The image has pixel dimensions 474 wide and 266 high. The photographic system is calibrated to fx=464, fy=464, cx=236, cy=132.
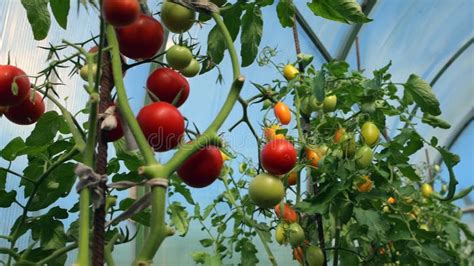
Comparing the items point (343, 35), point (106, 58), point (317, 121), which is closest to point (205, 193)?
point (317, 121)

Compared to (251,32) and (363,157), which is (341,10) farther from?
(363,157)

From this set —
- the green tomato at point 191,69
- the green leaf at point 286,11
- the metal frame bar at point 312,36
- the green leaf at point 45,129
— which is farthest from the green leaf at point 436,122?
the metal frame bar at point 312,36

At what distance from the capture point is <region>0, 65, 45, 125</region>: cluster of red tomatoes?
0.44m

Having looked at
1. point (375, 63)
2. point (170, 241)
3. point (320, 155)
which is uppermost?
point (375, 63)

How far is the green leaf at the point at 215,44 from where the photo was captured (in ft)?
1.82

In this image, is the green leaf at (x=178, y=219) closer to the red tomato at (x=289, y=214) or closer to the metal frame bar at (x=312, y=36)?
the red tomato at (x=289, y=214)

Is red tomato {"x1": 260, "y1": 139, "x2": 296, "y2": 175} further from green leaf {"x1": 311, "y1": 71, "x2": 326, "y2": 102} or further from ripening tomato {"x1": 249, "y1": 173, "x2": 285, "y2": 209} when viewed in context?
green leaf {"x1": 311, "y1": 71, "x2": 326, "y2": 102}

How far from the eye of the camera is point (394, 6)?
322 centimetres

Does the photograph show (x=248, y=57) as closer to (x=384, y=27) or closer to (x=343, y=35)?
(x=343, y=35)

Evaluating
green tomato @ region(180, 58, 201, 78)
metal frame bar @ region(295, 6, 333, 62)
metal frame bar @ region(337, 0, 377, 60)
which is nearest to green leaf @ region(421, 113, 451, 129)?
green tomato @ region(180, 58, 201, 78)

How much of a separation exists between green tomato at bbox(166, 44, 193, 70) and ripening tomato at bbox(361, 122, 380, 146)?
0.55m

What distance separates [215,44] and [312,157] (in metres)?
0.47

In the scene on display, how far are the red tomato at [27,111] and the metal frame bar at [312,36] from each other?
1.96m

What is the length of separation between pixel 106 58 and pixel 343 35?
2711 mm
